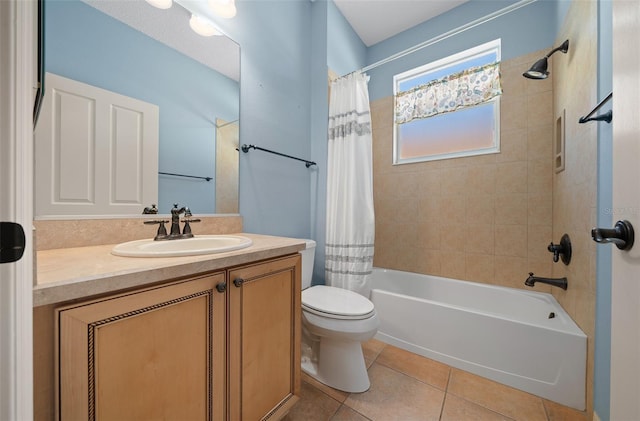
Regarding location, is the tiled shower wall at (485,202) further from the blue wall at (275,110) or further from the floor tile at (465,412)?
the floor tile at (465,412)

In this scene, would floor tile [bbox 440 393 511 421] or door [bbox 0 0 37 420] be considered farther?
floor tile [bbox 440 393 511 421]

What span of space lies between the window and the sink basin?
1930 millimetres

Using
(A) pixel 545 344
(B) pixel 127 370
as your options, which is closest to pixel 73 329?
(B) pixel 127 370

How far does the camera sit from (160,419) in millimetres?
647

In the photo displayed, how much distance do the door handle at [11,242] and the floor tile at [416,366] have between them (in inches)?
67.5

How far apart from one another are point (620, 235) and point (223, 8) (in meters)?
1.93

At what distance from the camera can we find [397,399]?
1255mm

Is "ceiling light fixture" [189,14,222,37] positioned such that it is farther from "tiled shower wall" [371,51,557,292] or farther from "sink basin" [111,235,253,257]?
"tiled shower wall" [371,51,557,292]

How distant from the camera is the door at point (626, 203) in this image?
492 mm

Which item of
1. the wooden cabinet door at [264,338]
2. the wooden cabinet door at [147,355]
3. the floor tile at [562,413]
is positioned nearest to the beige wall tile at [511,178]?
the floor tile at [562,413]

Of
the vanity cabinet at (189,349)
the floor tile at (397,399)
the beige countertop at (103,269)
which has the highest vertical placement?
the beige countertop at (103,269)

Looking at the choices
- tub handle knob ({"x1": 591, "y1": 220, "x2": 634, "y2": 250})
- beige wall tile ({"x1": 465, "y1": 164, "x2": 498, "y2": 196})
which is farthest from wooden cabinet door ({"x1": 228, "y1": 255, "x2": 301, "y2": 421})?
beige wall tile ({"x1": 465, "y1": 164, "x2": 498, "y2": 196})

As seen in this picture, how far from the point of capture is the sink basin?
716 mm

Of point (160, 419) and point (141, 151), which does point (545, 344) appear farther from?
point (141, 151)
